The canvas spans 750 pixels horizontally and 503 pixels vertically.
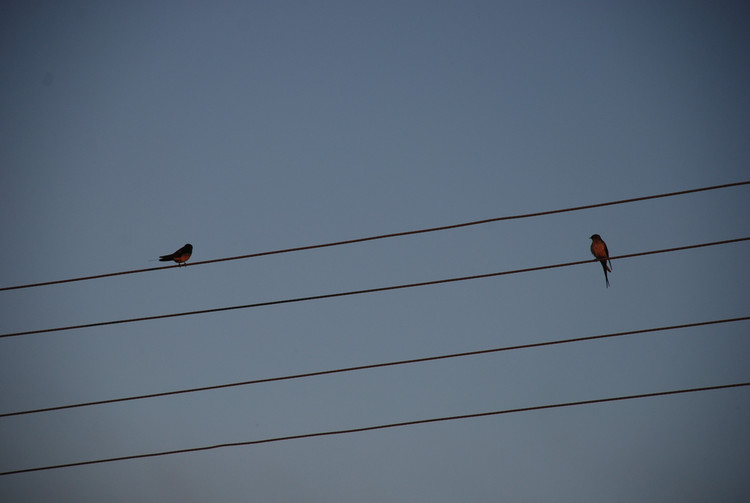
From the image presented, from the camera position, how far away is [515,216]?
12.9 feet

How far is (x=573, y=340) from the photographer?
4098mm

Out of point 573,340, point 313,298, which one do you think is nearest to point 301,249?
point 313,298

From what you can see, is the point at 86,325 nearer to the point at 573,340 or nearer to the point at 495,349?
the point at 495,349

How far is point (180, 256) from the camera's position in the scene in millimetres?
6242

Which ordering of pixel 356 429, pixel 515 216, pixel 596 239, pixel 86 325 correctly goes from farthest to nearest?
pixel 596 239 → pixel 356 429 → pixel 86 325 → pixel 515 216

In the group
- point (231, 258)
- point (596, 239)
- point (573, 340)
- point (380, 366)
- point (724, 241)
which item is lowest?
point (380, 366)

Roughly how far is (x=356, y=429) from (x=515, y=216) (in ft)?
7.91

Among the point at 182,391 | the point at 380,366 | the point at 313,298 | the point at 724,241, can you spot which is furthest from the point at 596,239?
the point at 182,391

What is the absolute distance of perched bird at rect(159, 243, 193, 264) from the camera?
5.98 m

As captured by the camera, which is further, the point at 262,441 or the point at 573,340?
the point at 262,441

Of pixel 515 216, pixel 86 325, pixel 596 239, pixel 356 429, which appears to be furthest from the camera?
pixel 596 239

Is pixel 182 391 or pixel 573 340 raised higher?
pixel 573 340

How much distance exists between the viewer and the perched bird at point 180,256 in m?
5.98

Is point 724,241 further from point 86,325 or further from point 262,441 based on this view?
point 86,325
